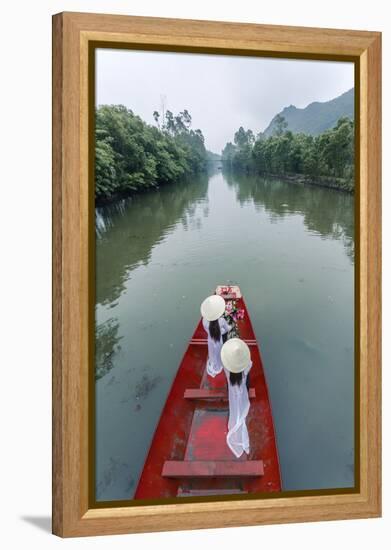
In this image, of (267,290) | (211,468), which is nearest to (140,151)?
(267,290)

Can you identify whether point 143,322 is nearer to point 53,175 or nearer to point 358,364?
point 53,175

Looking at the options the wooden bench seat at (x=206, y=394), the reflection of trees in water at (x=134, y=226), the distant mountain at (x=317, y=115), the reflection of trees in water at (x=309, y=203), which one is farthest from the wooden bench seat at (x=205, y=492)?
the distant mountain at (x=317, y=115)

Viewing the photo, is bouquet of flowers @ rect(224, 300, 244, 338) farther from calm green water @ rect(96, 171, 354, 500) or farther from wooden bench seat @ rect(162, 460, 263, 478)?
wooden bench seat @ rect(162, 460, 263, 478)

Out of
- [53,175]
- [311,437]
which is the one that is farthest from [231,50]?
[311,437]

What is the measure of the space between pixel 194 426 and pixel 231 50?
1.89m

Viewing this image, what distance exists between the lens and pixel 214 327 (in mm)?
3656

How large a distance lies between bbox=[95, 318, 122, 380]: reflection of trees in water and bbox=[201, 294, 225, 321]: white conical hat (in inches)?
19.4

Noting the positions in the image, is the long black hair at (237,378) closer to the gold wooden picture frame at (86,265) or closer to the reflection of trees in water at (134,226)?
the gold wooden picture frame at (86,265)

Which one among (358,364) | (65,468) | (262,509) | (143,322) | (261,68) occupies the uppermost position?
(261,68)

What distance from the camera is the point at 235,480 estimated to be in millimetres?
3338

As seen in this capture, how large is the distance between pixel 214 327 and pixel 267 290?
37cm

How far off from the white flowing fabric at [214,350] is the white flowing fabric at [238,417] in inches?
4.9

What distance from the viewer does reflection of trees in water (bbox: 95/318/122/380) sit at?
10.7 ft

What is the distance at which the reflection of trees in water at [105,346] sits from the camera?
3.25 metres
